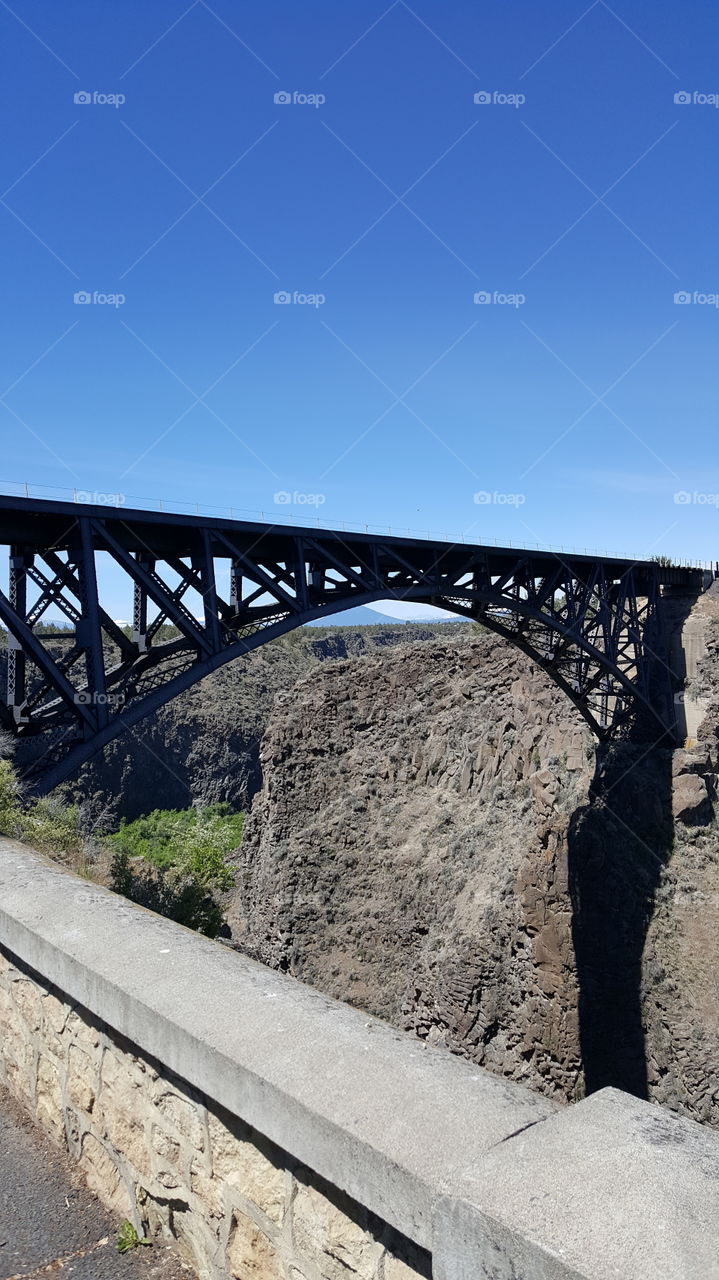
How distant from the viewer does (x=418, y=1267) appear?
2.06 meters

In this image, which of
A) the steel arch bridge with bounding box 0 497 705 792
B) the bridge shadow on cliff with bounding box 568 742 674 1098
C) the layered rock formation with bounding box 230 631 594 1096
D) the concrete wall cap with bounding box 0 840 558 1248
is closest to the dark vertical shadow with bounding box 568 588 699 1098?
the bridge shadow on cliff with bounding box 568 742 674 1098

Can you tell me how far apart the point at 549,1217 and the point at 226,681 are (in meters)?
75.7

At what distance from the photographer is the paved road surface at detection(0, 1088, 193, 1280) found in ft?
9.13

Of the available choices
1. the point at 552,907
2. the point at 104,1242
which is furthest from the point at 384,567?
the point at 104,1242

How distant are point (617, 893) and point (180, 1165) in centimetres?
2465

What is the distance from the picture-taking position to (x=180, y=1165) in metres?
2.81

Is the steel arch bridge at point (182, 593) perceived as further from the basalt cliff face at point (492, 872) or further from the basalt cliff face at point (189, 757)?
the basalt cliff face at point (189, 757)

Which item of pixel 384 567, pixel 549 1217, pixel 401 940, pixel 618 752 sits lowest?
pixel 401 940

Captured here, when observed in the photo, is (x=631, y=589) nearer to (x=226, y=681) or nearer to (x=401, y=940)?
(x=401, y=940)

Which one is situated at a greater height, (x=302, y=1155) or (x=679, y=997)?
(x=302, y=1155)

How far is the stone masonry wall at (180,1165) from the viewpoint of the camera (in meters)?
2.29

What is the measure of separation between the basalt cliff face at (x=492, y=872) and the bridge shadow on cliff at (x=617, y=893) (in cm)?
6

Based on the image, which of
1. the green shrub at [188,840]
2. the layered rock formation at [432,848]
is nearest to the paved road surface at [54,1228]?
the layered rock formation at [432,848]

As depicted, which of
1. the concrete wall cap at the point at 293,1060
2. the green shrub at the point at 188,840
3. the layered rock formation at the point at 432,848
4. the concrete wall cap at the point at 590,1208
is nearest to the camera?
the concrete wall cap at the point at 590,1208
